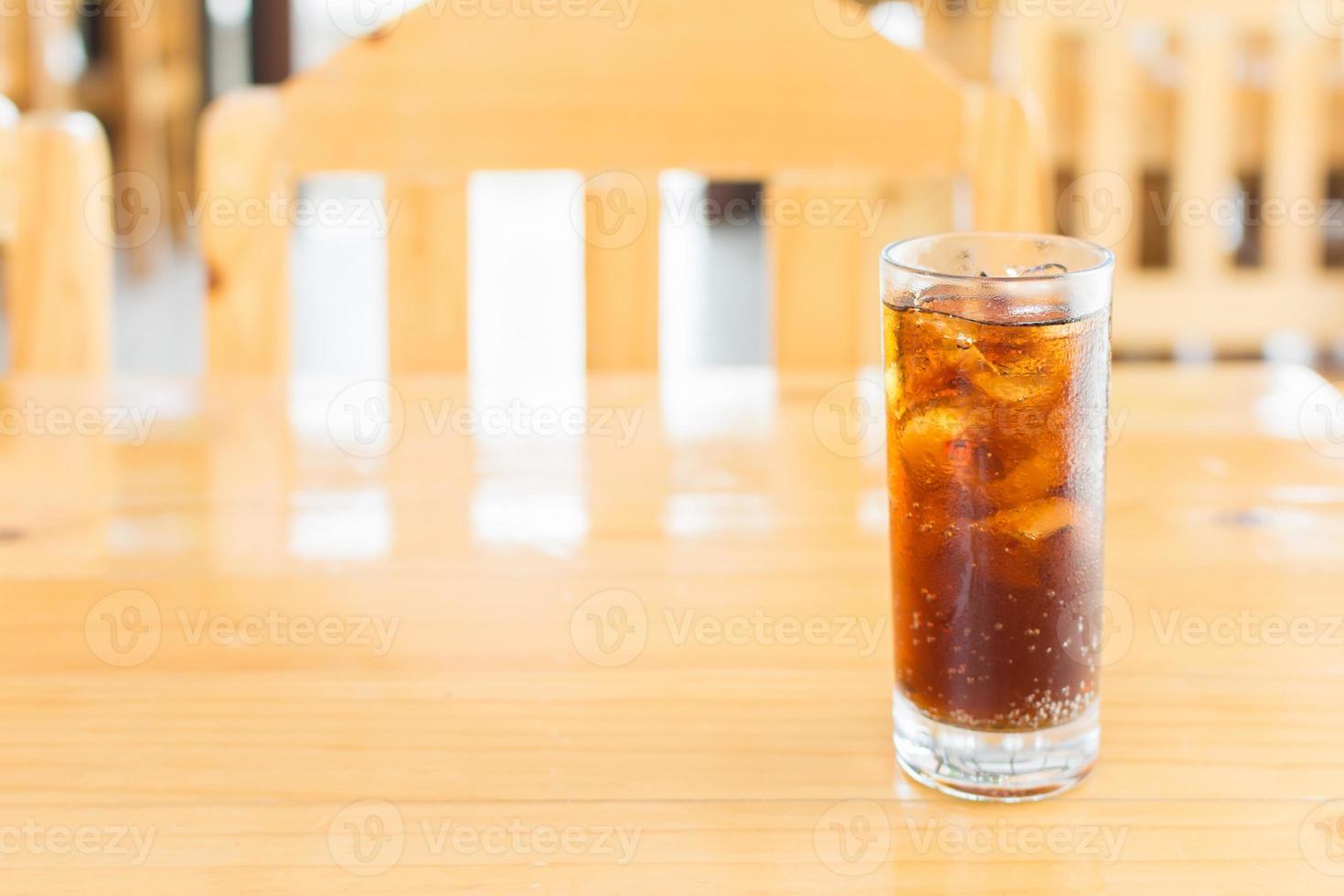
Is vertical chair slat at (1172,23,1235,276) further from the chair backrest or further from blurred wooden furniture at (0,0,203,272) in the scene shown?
blurred wooden furniture at (0,0,203,272)

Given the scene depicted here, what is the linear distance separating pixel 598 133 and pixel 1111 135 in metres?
1.26

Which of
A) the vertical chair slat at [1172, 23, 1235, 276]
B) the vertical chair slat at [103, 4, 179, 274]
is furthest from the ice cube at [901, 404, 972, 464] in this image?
the vertical chair slat at [103, 4, 179, 274]

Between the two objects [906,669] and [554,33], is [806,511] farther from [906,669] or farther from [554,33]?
[554,33]

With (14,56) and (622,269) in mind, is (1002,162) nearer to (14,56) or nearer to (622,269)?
(622,269)

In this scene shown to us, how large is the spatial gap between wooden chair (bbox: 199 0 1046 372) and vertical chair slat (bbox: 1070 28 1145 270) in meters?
1.08

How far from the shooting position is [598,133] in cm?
102

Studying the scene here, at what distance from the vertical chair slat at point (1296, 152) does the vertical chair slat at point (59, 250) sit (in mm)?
1605

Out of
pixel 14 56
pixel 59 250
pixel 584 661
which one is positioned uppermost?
pixel 14 56

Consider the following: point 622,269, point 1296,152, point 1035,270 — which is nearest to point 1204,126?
point 1296,152

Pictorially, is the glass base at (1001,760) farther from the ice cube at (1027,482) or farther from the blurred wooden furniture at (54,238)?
the blurred wooden furniture at (54,238)

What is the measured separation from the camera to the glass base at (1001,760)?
448mm

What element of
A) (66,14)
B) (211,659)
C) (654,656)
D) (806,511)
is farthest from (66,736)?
(66,14)

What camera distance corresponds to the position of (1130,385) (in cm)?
96

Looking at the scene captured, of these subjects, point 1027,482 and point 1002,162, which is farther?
point 1002,162
